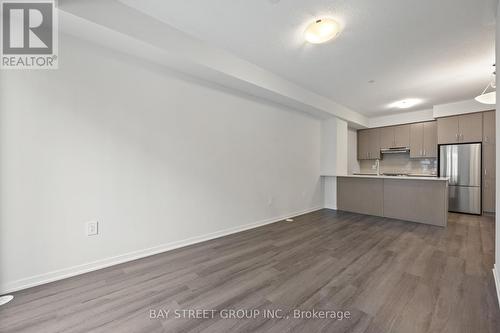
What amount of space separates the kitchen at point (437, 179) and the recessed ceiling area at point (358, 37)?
140 centimetres

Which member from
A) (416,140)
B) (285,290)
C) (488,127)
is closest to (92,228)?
(285,290)

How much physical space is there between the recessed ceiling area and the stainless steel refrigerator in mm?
1619

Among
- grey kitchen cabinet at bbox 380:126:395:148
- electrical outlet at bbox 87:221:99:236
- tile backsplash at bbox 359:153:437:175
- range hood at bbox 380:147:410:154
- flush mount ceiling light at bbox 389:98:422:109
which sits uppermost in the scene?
flush mount ceiling light at bbox 389:98:422:109

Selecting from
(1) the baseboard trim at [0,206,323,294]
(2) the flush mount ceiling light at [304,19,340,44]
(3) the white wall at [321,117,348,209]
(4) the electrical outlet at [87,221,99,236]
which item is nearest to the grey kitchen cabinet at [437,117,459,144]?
(3) the white wall at [321,117,348,209]

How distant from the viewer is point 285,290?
5.95 feet

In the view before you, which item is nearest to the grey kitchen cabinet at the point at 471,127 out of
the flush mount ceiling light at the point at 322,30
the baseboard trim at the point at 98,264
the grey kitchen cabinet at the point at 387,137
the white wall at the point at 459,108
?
the white wall at the point at 459,108

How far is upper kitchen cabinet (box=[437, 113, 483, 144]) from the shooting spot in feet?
15.1

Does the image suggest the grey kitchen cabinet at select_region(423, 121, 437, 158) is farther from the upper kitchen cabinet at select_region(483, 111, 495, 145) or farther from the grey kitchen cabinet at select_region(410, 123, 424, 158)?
the upper kitchen cabinet at select_region(483, 111, 495, 145)

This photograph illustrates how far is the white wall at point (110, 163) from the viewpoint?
71.5 inches

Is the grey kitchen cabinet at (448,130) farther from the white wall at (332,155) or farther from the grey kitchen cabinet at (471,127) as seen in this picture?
the white wall at (332,155)

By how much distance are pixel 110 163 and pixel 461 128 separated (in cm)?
703

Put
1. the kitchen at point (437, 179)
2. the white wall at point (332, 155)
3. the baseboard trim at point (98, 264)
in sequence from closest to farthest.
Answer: the baseboard trim at point (98, 264), the kitchen at point (437, 179), the white wall at point (332, 155)

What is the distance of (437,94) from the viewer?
14.1ft

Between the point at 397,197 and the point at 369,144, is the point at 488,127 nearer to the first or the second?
the point at 369,144
